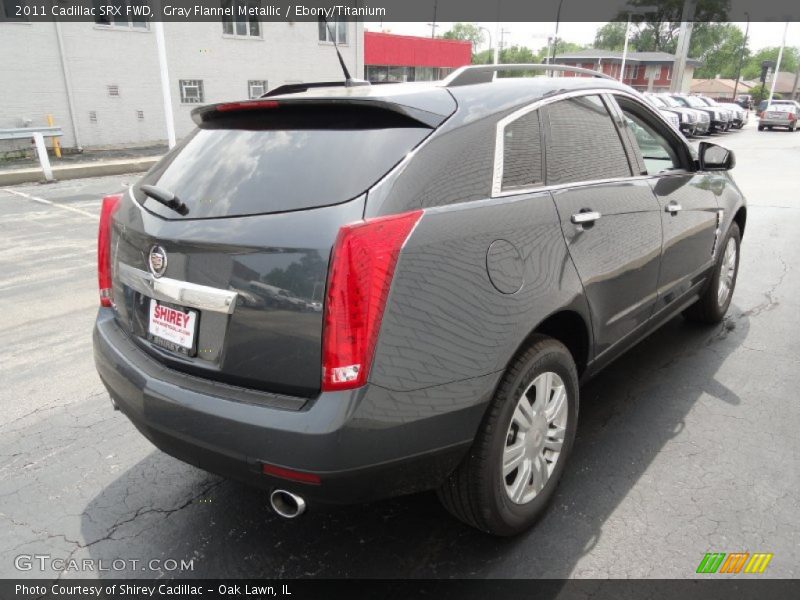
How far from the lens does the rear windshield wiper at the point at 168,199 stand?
2.21 metres

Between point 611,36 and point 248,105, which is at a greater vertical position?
point 611,36

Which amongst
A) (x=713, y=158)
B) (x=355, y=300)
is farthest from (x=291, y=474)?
(x=713, y=158)

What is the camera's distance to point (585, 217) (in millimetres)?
2566

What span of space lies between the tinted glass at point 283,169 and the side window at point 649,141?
68.4 inches

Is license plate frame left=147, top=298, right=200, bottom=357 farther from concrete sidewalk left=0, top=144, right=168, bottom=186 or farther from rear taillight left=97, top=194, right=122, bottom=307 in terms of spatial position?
concrete sidewalk left=0, top=144, right=168, bottom=186

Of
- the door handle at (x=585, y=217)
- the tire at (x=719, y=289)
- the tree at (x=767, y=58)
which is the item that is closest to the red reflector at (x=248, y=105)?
the door handle at (x=585, y=217)

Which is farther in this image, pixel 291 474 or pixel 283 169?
pixel 283 169

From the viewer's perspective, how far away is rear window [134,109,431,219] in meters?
1.98

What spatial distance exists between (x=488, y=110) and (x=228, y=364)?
4.39 ft

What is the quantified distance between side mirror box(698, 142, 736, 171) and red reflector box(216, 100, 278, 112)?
2.87m

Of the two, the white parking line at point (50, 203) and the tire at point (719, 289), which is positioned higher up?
the tire at point (719, 289)

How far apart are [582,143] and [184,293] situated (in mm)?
1864

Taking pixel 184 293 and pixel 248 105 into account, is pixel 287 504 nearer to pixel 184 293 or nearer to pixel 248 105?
pixel 184 293

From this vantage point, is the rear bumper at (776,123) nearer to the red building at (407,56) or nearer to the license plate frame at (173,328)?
the red building at (407,56)
